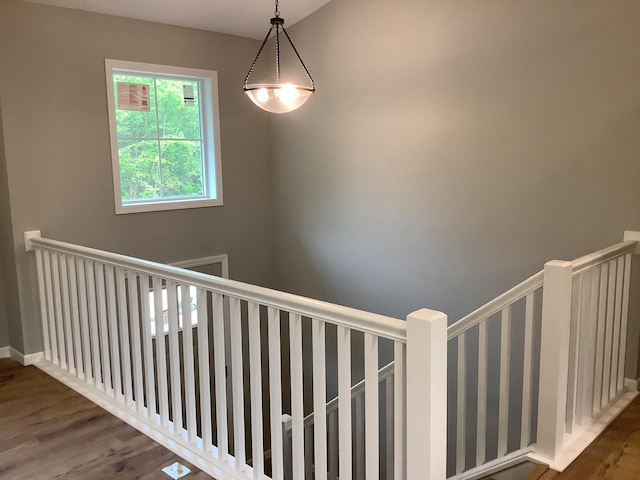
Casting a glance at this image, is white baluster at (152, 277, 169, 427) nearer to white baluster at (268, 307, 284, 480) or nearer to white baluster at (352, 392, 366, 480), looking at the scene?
white baluster at (268, 307, 284, 480)

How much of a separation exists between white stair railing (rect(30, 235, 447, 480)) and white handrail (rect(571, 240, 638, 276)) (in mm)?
986

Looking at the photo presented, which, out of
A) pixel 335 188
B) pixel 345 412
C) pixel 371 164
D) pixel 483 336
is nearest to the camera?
pixel 345 412

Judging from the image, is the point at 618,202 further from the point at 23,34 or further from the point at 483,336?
the point at 23,34

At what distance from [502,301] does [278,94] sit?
1667 mm

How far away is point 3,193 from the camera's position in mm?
3684

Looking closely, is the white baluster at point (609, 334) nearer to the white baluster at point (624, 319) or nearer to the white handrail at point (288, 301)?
the white baluster at point (624, 319)

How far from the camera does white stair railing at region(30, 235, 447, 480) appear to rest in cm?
162

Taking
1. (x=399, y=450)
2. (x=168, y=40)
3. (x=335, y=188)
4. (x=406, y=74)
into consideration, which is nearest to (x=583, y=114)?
(x=406, y=74)

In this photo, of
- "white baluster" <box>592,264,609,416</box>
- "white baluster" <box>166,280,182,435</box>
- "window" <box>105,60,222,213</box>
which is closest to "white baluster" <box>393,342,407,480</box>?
"white baluster" <box>166,280,182,435</box>

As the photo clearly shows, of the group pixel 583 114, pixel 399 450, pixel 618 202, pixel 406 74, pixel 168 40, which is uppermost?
pixel 168 40

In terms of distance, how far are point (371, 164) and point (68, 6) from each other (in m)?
2.46

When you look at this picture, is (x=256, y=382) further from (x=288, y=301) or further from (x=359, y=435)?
(x=359, y=435)

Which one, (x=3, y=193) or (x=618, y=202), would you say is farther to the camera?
(x=3, y=193)

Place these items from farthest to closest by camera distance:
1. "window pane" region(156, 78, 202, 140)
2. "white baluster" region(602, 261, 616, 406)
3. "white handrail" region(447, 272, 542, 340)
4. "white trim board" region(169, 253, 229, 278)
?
1. "white trim board" region(169, 253, 229, 278)
2. "window pane" region(156, 78, 202, 140)
3. "white baluster" region(602, 261, 616, 406)
4. "white handrail" region(447, 272, 542, 340)
